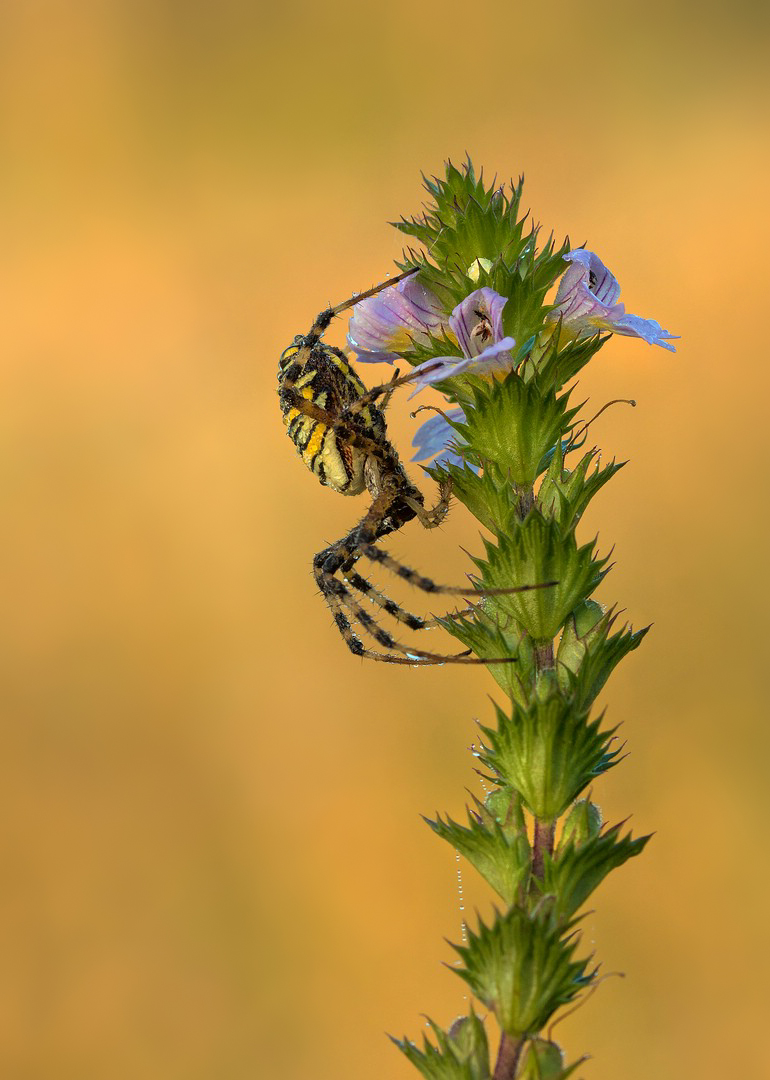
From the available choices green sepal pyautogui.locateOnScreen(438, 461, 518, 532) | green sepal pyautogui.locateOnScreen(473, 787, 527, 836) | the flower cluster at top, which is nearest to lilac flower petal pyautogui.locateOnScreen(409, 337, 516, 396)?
the flower cluster at top

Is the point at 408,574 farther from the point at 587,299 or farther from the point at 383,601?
the point at 587,299

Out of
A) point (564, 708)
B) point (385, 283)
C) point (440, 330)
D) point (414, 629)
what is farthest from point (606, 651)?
point (414, 629)

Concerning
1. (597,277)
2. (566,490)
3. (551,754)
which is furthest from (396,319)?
(551,754)

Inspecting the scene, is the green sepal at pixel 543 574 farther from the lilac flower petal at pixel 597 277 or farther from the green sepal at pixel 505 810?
the lilac flower petal at pixel 597 277

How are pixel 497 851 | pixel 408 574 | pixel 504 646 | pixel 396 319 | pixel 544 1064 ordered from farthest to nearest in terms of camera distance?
pixel 408 574 → pixel 396 319 → pixel 504 646 → pixel 497 851 → pixel 544 1064

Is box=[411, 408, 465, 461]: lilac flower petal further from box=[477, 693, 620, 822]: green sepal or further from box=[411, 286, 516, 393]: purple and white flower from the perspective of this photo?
box=[477, 693, 620, 822]: green sepal

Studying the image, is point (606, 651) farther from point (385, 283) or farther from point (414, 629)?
point (414, 629)
